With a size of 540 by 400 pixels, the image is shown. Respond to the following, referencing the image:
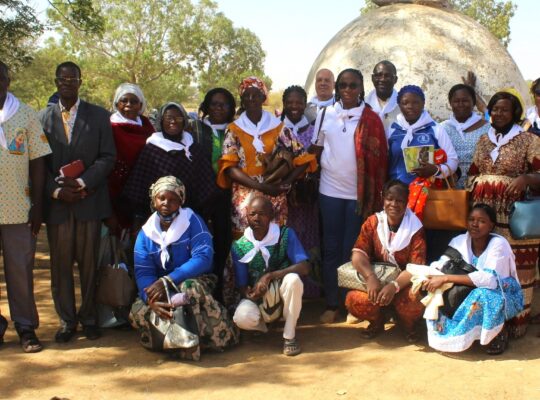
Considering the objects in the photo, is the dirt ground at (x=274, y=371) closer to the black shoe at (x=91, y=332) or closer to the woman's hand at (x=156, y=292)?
the black shoe at (x=91, y=332)

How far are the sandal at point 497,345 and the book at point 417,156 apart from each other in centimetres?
132

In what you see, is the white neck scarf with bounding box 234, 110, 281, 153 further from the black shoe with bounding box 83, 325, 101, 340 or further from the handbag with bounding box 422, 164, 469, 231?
the black shoe with bounding box 83, 325, 101, 340

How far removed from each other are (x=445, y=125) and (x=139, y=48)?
2160 cm

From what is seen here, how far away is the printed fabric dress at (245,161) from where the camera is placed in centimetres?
454

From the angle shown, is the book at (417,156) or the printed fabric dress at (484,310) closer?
the printed fabric dress at (484,310)

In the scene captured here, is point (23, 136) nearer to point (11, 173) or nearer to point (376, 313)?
point (11, 173)

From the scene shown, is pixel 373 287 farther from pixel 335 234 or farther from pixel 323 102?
pixel 323 102

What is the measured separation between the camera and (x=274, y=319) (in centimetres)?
422

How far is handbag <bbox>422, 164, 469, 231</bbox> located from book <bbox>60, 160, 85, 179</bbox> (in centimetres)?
250

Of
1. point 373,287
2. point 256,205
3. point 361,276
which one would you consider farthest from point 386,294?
point 256,205

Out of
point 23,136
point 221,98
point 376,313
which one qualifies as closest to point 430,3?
point 221,98

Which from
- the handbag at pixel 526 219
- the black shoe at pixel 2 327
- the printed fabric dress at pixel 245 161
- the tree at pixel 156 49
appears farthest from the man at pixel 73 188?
the tree at pixel 156 49

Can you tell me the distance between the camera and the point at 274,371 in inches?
150

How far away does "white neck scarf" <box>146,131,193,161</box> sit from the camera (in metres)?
4.44
